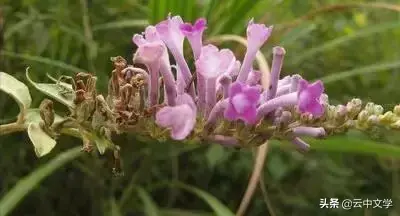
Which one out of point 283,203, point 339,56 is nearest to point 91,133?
point 283,203

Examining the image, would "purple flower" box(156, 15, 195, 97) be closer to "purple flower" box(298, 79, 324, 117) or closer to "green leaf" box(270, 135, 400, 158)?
"purple flower" box(298, 79, 324, 117)

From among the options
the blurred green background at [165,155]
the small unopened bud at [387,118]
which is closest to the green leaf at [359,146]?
the blurred green background at [165,155]

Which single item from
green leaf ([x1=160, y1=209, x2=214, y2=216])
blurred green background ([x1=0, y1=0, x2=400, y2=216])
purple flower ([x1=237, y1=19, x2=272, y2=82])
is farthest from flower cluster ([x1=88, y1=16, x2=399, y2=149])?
green leaf ([x1=160, y1=209, x2=214, y2=216])

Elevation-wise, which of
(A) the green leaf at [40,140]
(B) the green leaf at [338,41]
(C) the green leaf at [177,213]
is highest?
(B) the green leaf at [338,41]

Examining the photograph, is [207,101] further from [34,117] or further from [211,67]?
[34,117]

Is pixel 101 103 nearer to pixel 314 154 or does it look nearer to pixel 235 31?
pixel 235 31

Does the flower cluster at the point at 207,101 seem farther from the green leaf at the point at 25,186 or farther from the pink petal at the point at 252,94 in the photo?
the green leaf at the point at 25,186
